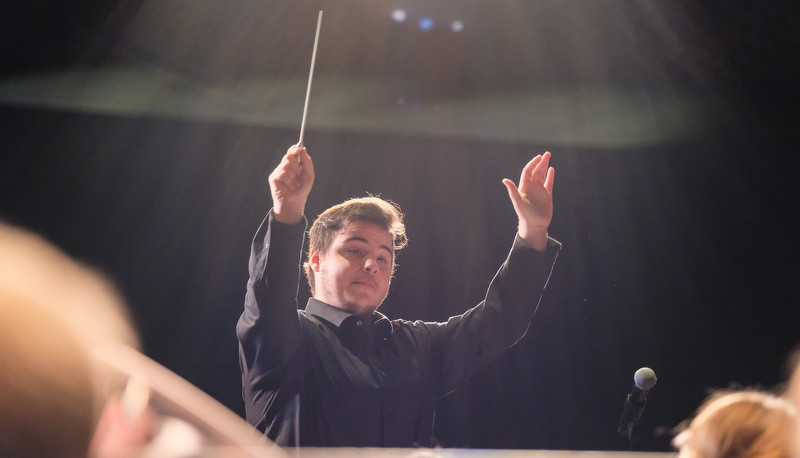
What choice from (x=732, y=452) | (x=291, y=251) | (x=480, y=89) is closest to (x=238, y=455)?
(x=732, y=452)

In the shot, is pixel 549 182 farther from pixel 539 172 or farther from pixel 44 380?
pixel 44 380

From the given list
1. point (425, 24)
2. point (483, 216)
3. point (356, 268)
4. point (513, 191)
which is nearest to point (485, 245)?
point (483, 216)

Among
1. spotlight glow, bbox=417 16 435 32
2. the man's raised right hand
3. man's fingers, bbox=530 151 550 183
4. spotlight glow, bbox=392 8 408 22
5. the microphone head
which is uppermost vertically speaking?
spotlight glow, bbox=392 8 408 22

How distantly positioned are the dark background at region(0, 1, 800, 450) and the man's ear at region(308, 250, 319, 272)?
0.18m

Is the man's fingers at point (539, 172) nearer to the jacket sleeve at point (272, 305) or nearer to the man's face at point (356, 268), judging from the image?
the man's face at point (356, 268)

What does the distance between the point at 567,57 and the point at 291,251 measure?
1.56 meters

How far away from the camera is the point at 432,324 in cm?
240

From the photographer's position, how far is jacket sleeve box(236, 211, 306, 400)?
2029 millimetres

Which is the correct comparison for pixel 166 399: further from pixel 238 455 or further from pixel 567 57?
pixel 567 57

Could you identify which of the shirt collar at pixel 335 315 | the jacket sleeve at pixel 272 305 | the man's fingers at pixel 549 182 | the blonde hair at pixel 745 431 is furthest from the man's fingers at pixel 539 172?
the blonde hair at pixel 745 431

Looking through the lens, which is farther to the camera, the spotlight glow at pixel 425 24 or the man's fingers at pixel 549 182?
the spotlight glow at pixel 425 24

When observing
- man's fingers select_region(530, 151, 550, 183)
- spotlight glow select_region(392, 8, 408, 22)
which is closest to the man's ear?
man's fingers select_region(530, 151, 550, 183)

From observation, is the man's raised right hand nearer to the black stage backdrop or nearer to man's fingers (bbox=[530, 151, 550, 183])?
the black stage backdrop

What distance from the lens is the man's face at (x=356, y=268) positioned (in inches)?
89.7
